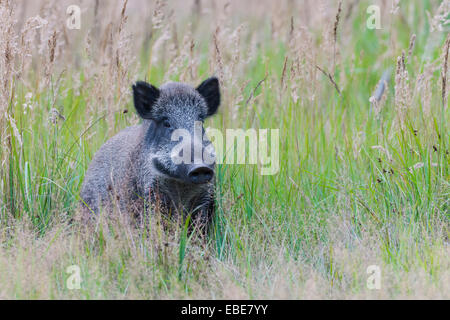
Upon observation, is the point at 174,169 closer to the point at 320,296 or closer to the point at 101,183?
the point at 101,183

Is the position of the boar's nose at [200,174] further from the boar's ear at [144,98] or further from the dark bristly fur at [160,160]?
the boar's ear at [144,98]

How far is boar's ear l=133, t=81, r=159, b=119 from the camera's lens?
4291 mm

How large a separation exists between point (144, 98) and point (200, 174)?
88 centimetres

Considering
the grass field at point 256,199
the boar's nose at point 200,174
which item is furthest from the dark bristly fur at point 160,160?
the boar's nose at point 200,174

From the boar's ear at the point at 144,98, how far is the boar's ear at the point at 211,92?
0.34 meters

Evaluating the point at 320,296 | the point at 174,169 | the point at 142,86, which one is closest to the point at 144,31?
the point at 142,86

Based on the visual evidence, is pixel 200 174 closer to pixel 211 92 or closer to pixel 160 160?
pixel 160 160

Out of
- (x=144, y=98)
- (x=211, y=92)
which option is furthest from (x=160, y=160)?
(x=211, y=92)

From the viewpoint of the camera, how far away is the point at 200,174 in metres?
3.72

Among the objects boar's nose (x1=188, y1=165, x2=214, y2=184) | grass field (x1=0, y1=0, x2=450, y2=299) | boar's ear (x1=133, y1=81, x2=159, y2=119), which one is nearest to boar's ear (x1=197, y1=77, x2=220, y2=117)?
grass field (x1=0, y1=0, x2=450, y2=299)

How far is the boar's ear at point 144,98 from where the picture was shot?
14.1 feet

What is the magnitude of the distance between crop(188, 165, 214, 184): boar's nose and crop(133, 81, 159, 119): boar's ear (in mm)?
802

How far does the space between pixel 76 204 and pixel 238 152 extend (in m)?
1.21

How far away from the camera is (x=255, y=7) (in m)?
9.54
